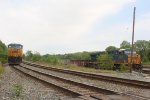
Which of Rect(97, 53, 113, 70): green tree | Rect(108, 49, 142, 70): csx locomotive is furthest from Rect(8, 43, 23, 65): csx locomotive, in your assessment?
Rect(108, 49, 142, 70): csx locomotive

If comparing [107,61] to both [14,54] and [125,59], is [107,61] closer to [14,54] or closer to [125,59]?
[125,59]

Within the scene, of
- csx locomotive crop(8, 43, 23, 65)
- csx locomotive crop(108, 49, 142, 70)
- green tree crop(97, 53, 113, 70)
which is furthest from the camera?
csx locomotive crop(8, 43, 23, 65)

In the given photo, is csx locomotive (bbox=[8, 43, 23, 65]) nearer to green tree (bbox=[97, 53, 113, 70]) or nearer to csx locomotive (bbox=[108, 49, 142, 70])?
green tree (bbox=[97, 53, 113, 70])

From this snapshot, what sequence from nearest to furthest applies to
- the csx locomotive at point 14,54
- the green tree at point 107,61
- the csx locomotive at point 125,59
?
the csx locomotive at point 125,59 → the green tree at point 107,61 → the csx locomotive at point 14,54

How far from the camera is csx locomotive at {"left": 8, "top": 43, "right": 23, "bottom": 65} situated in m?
44.4

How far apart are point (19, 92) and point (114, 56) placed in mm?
28758

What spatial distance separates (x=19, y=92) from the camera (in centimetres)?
1209

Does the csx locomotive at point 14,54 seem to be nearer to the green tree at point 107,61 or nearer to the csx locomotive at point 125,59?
the green tree at point 107,61

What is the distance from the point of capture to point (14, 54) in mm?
44875

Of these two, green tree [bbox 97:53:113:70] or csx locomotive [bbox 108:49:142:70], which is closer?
csx locomotive [bbox 108:49:142:70]

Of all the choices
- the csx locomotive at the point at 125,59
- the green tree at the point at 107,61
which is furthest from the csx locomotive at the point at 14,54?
the csx locomotive at the point at 125,59

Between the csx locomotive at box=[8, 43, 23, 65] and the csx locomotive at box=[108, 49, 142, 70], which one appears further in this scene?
the csx locomotive at box=[8, 43, 23, 65]

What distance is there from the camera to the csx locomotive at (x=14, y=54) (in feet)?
146

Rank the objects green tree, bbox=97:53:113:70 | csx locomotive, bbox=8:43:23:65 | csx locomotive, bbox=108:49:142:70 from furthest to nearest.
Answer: csx locomotive, bbox=8:43:23:65 < green tree, bbox=97:53:113:70 < csx locomotive, bbox=108:49:142:70
